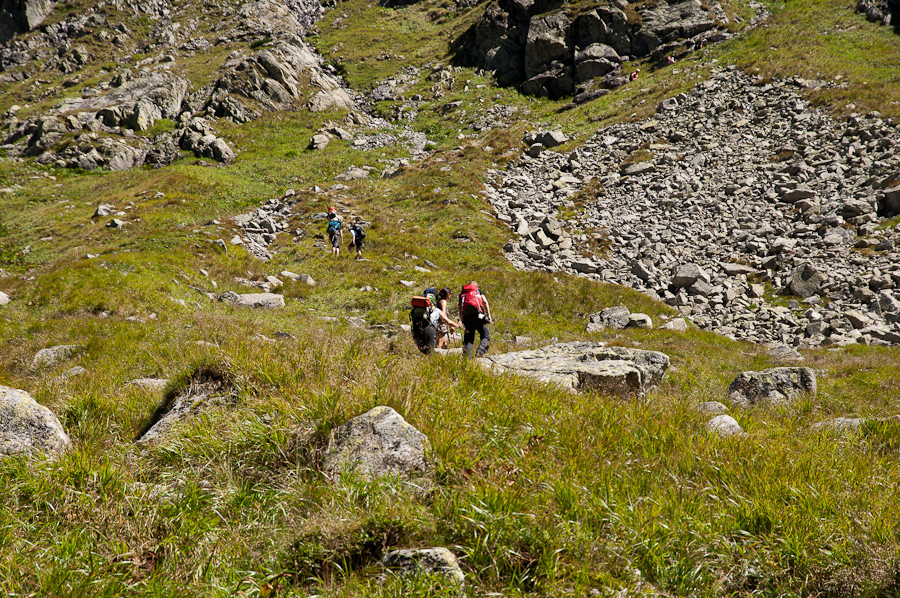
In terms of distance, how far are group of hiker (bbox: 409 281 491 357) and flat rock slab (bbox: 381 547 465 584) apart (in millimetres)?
6385

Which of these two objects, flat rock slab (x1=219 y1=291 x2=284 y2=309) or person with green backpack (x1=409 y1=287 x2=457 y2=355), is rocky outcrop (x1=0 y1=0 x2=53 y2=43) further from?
person with green backpack (x1=409 y1=287 x2=457 y2=355)

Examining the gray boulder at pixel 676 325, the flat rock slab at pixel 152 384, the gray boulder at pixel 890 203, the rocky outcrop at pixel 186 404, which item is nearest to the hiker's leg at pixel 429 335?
the flat rock slab at pixel 152 384

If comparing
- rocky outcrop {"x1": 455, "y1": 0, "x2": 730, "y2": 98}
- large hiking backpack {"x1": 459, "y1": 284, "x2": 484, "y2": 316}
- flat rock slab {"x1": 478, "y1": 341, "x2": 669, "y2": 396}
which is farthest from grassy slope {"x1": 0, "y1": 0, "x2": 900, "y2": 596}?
rocky outcrop {"x1": 455, "y1": 0, "x2": 730, "y2": 98}

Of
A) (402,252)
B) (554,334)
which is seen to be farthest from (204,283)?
(554,334)

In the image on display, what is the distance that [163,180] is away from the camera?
3303cm

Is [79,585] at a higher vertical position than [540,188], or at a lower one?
higher

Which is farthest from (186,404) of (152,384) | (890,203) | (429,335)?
(890,203)

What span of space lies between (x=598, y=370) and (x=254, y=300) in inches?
570

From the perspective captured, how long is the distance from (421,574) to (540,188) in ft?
113

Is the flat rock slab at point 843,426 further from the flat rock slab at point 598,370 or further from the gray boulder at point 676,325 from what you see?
the gray boulder at point 676,325

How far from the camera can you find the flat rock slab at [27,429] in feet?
11.6

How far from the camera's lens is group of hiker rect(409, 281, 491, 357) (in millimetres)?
10094

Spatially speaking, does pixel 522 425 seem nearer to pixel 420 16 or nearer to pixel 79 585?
pixel 79 585

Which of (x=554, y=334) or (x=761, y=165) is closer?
(x=554, y=334)
